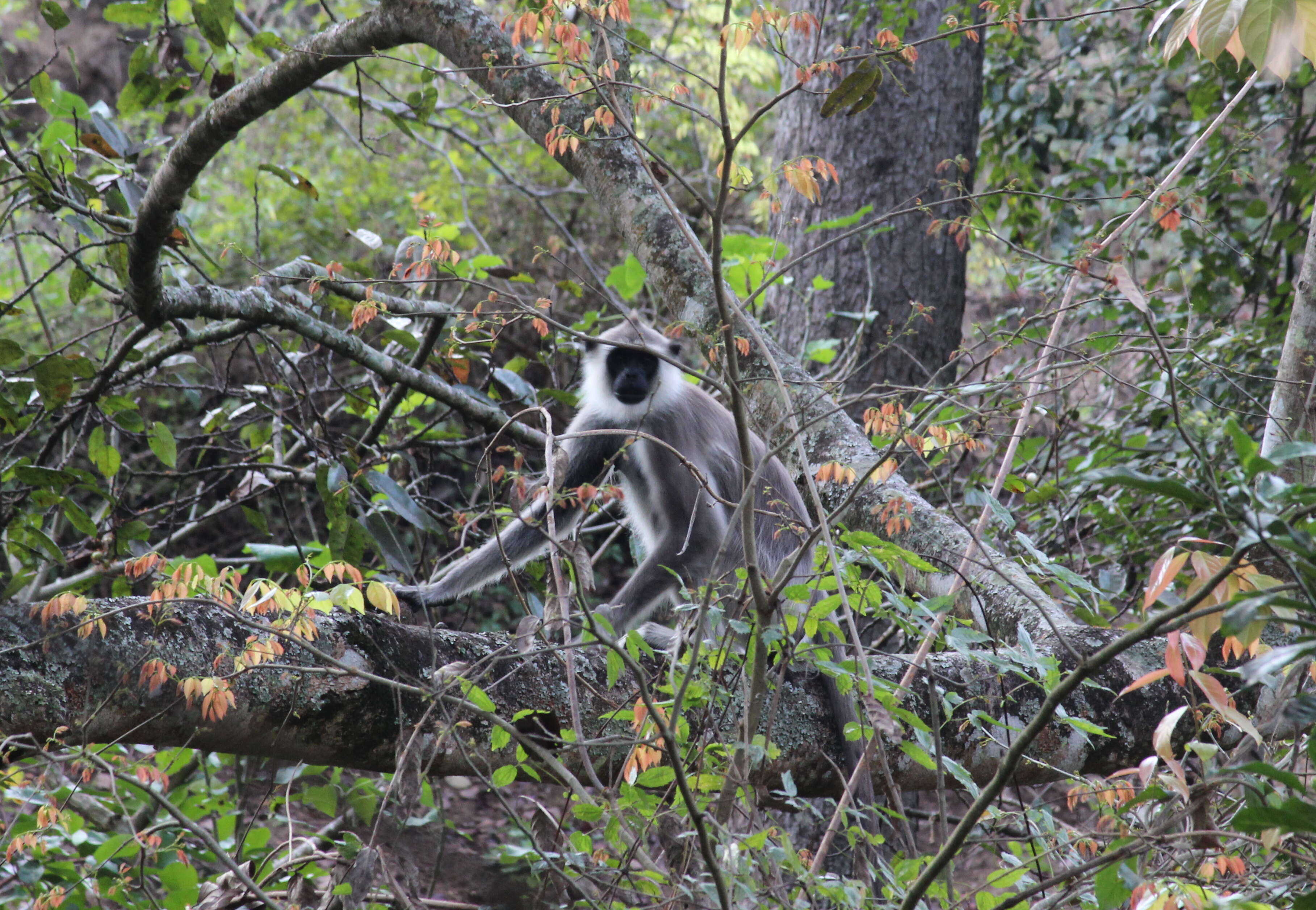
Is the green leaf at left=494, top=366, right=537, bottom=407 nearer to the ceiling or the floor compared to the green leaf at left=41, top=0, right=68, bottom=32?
nearer to the floor

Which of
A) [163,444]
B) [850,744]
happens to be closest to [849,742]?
[850,744]

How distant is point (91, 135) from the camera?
2.82m

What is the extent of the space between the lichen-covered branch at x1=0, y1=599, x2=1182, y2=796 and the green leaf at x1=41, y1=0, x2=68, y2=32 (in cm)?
165

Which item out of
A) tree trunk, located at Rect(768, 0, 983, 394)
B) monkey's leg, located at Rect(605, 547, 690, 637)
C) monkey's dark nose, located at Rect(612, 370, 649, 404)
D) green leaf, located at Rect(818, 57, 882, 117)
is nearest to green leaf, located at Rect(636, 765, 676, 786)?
green leaf, located at Rect(818, 57, 882, 117)

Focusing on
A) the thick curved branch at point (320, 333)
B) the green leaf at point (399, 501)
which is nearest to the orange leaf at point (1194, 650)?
the thick curved branch at point (320, 333)

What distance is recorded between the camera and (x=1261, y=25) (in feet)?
3.37

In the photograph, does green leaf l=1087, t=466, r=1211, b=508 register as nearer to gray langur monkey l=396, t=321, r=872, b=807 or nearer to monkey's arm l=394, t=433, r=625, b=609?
monkey's arm l=394, t=433, r=625, b=609

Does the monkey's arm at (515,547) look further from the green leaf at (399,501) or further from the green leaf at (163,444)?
the green leaf at (163,444)

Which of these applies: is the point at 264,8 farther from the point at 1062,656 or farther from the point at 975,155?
the point at 1062,656

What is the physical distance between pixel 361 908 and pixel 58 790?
4.80 ft

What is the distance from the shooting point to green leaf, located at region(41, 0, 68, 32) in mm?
2588

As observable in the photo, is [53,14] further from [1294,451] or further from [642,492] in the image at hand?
[1294,451]

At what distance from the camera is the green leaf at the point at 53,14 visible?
259 centimetres

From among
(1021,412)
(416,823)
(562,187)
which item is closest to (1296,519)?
(1021,412)
